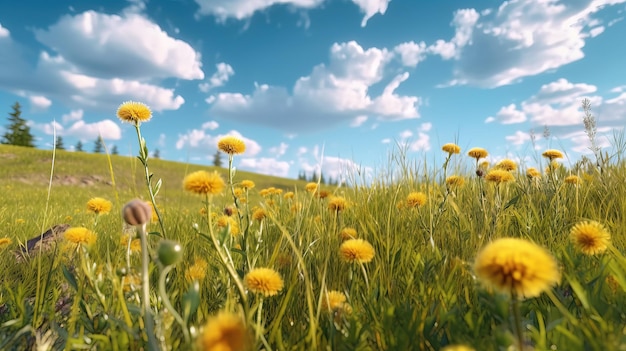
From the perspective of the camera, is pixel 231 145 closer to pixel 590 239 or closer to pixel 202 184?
pixel 202 184

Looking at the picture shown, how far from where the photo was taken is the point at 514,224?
9.84 ft

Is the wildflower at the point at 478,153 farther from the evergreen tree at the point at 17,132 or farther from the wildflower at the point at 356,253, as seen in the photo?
the evergreen tree at the point at 17,132

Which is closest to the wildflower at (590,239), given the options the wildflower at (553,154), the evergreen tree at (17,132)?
the wildflower at (553,154)

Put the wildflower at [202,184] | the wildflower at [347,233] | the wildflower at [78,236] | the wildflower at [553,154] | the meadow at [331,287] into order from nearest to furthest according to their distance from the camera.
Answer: the meadow at [331,287] < the wildflower at [202,184] < the wildflower at [78,236] < the wildflower at [347,233] < the wildflower at [553,154]

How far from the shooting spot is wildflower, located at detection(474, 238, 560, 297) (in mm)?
834

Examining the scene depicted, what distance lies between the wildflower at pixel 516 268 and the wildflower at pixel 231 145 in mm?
1667

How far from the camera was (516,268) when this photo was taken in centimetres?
84

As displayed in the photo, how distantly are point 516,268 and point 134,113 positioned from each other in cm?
207

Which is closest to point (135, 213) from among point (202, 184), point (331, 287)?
point (202, 184)

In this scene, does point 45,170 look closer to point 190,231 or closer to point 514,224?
point 190,231

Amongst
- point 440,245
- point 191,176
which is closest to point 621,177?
point 440,245

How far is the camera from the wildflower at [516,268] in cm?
83

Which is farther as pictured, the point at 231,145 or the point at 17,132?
the point at 17,132

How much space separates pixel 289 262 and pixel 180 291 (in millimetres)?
596
